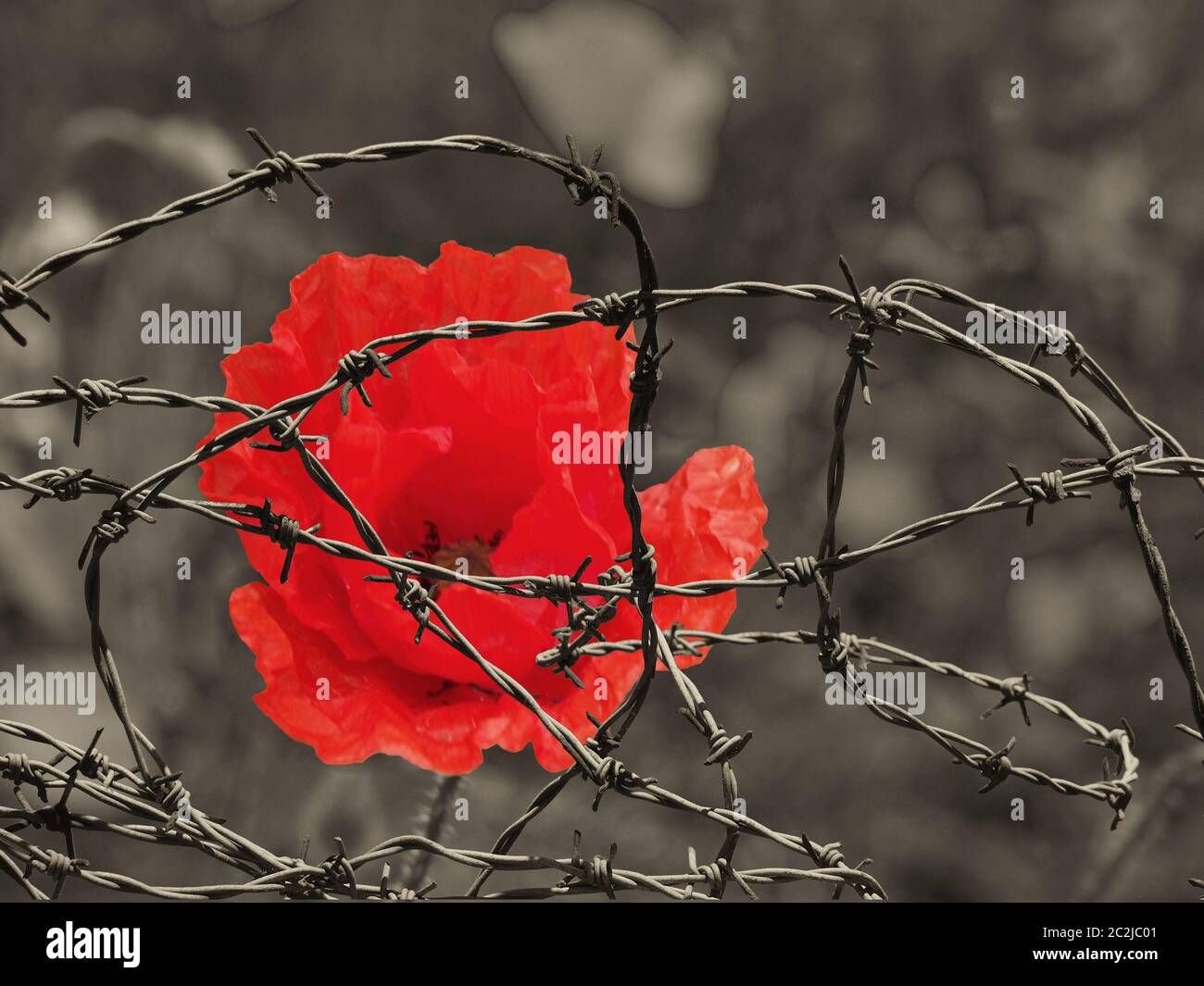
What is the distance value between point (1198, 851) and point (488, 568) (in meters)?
0.41

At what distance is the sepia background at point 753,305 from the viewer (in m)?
0.59

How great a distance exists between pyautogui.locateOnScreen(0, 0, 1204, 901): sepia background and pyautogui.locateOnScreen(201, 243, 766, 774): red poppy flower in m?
0.11

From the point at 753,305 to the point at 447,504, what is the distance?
201 mm

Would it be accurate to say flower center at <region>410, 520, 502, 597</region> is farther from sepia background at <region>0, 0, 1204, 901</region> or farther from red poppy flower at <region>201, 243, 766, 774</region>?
sepia background at <region>0, 0, 1204, 901</region>

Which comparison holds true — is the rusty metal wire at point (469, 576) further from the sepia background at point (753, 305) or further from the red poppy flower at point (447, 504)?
the sepia background at point (753, 305)

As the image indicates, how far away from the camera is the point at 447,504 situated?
0.51 m

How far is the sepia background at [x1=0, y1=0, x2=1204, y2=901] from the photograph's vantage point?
1.94ft

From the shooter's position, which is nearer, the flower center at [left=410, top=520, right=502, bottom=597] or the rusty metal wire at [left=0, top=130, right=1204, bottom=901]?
the rusty metal wire at [left=0, top=130, right=1204, bottom=901]

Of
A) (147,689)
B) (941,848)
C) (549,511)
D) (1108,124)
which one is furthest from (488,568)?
(1108,124)

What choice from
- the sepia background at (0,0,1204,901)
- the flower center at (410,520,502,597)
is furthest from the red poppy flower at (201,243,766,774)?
the sepia background at (0,0,1204,901)

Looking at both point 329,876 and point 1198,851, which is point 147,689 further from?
point 1198,851

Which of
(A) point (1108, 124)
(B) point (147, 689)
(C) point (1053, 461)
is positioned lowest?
(B) point (147, 689)

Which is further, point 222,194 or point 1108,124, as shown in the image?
point 1108,124
